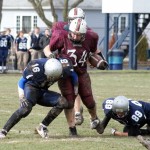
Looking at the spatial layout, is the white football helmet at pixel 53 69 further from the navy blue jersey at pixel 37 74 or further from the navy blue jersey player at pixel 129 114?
the navy blue jersey player at pixel 129 114

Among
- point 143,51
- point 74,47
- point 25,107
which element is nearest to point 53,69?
point 25,107

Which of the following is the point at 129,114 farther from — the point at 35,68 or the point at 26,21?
the point at 26,21

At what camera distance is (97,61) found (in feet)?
39.7

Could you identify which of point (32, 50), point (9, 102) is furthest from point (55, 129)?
point (32, 50)

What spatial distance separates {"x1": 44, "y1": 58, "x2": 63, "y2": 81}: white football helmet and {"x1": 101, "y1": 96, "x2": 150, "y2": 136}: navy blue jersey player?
102cm

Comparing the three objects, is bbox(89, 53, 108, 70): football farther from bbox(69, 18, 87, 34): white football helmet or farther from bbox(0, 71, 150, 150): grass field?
bbox(0, 71, 150, 150): grass field

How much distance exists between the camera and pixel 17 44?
31812mm

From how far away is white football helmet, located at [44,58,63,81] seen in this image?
10.8 metres

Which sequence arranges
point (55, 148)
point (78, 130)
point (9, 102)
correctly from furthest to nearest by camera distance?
point (9, 102), point (78, 130), point (55, 148)

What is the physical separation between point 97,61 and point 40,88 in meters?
1.25

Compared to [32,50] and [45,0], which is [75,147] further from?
[45,0]

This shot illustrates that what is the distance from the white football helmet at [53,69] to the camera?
10758mm

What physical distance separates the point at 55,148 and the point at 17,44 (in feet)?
72.1

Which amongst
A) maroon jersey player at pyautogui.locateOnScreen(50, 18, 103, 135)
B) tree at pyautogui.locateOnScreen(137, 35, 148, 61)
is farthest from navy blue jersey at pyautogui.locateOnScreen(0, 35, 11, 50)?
maroon jersey player at pyautogui.locateOnScreen(50, 18, 103, 135)
